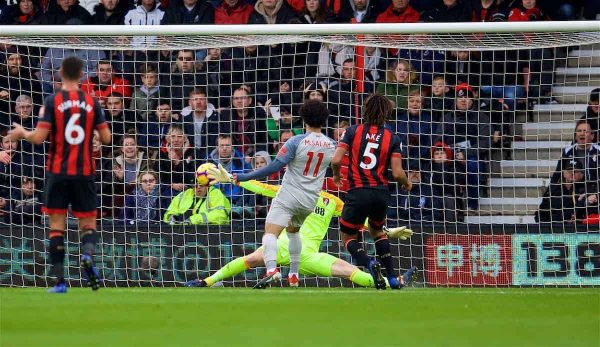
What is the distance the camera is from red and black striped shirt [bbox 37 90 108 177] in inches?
467

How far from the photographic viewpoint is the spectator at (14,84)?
17578 mm

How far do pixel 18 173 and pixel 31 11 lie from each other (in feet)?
9.77

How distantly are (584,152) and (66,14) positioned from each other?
25.3ft

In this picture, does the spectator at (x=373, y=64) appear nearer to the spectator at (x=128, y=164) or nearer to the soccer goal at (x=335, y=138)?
the soccer goal at (x=335, y=138)

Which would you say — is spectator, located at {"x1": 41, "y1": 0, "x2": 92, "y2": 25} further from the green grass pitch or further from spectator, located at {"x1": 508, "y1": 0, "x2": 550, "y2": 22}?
the green grass pitch

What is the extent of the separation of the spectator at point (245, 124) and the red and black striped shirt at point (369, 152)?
3801 mm

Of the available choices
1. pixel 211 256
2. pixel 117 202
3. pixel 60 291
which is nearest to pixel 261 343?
pixel 60 291

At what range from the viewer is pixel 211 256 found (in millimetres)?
17172

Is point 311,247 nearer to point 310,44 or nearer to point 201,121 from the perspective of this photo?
point 201,121

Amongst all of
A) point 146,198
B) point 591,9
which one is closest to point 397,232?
point 146,198

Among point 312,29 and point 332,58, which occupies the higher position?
point 312,29

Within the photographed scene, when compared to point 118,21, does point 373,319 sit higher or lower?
lower

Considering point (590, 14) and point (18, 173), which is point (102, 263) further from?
point (590, 14)

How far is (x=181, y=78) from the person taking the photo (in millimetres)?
18312
